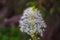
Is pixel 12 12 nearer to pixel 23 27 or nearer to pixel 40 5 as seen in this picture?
pixel 40 5

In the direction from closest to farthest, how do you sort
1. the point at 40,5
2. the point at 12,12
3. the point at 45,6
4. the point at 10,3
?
the point at 40,5 < the point at 45,6 < the point at 10,3 < the point at 12,12

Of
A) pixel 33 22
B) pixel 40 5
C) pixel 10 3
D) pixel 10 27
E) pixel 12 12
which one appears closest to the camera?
pixel 33 22

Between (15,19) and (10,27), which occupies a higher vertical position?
(10,27)

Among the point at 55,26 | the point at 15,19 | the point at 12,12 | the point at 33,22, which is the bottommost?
the point at 33,22

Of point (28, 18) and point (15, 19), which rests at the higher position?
point (15, 19)

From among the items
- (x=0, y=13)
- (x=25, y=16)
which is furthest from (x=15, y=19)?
(x=25, y=16)

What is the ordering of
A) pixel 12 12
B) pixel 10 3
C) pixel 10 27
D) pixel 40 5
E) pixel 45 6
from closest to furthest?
pixel 40 5 → pixel 45 6 → pixel 10 3 → pixel 12 12 → pixel 10 27

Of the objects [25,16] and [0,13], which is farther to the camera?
[0,13]

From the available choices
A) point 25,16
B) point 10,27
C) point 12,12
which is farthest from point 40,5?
point 10,27

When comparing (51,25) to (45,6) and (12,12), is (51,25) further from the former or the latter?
(12,12)
